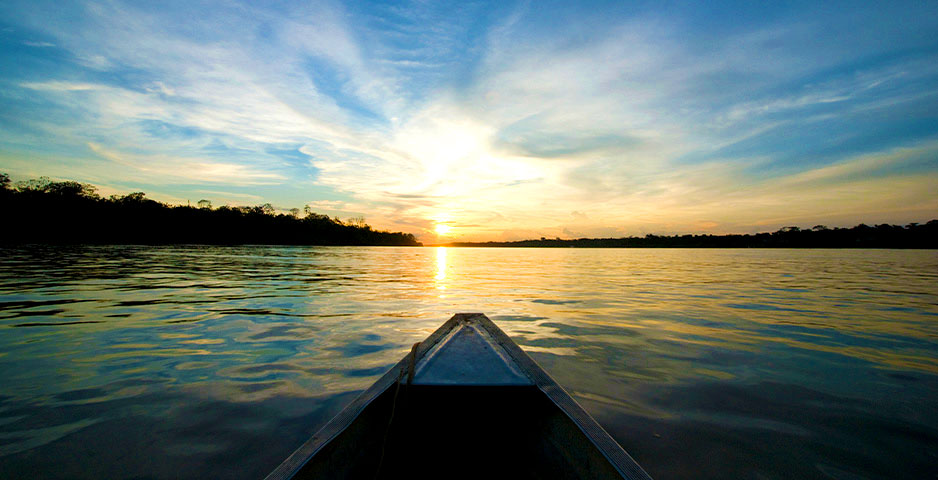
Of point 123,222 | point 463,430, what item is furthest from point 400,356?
point 123,222

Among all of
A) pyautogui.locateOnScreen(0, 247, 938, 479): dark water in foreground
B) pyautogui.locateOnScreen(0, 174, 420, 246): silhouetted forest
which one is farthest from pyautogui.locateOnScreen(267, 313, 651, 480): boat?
pyautogui.locateOnScreen(0, 174, 420, 246): silhouetted forest

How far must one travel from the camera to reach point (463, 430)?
3.06m

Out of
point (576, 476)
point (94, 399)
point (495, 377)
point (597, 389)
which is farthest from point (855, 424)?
point (94, 399)

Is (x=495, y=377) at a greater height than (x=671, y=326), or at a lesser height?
greater

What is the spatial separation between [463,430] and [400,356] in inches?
104

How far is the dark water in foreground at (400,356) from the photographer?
9.69 feet

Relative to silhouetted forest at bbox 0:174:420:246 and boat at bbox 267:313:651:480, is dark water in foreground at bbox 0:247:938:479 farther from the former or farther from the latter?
silhouetted forest at bbox 0:174:420:246

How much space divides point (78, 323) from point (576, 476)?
30.5ft

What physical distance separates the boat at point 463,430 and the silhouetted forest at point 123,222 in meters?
81.8

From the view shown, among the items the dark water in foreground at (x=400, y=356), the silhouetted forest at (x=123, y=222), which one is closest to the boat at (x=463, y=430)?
the dark water in foreground at (x=400, y=356)

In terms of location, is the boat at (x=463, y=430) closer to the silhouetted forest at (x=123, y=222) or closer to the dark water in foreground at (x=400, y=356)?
→ the dark water in foreground at (x=400, y=356)

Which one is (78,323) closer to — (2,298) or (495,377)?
(2,298)

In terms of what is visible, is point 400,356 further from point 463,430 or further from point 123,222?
point 123,222

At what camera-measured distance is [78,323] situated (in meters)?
6.67
